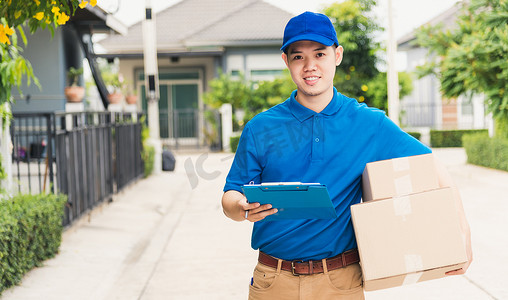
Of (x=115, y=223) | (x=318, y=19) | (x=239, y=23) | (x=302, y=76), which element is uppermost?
(x=239, y=23)

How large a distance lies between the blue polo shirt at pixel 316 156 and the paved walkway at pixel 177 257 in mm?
1439

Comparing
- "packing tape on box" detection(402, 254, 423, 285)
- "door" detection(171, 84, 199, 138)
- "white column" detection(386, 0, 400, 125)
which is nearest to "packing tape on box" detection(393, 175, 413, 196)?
"packing tape on box" detection(402, 254, 423, 285)

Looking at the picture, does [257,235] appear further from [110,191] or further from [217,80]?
[217,80]

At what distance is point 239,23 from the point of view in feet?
89.1

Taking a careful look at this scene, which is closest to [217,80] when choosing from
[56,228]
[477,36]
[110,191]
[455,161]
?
[455,161]

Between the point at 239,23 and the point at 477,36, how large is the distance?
14418mm

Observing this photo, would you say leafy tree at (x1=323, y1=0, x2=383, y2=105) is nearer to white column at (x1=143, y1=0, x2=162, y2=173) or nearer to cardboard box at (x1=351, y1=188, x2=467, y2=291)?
white column at (x1=143, y1=0, x2=162, y2=173)

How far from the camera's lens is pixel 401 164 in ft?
8.72

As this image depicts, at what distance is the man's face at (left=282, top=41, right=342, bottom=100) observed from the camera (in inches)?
108

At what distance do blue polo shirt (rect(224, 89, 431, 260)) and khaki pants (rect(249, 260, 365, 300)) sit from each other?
0.26ft

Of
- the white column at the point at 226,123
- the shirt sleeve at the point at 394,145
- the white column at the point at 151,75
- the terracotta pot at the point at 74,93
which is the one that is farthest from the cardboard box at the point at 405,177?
the white column at the point at 226,123

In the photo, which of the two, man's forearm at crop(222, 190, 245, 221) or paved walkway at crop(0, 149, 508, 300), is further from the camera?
paved walkway at crop(0, 149, 508, 300)

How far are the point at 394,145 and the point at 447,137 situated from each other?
22410 millimetres

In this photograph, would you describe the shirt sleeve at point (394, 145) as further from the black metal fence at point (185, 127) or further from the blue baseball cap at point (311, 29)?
the black metal fence at point (185, 127)
